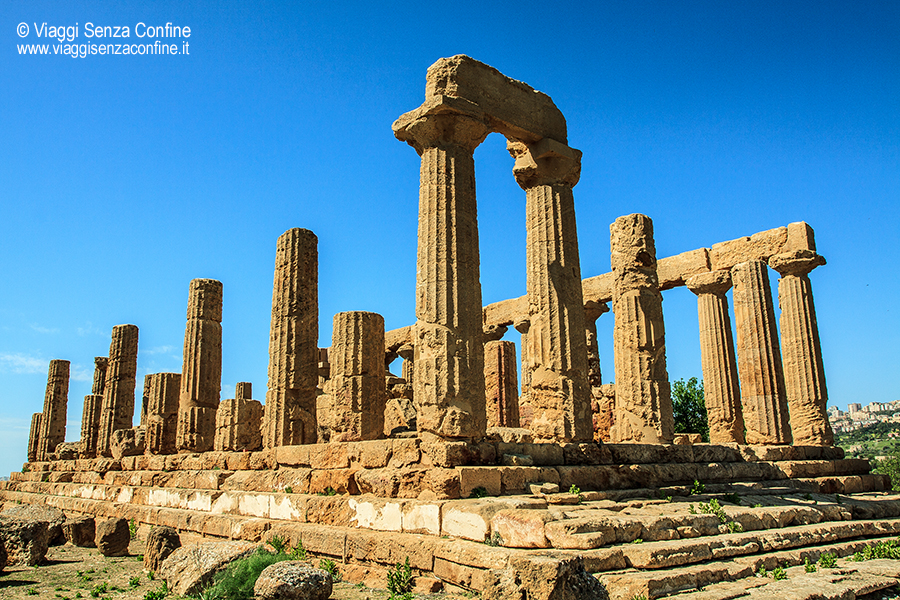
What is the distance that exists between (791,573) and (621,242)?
848cm

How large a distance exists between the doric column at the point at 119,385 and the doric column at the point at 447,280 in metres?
16.8

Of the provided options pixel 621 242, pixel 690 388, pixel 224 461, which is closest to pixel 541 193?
pixel 621 242

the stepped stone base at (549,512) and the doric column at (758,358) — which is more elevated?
the doric column at (758,358)

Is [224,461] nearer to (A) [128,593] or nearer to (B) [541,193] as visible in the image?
(A) [128,593]

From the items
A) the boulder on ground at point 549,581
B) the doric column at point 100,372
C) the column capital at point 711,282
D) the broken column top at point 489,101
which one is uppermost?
the broken column top at point 489,101

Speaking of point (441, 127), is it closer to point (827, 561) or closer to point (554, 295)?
point (554, 295)

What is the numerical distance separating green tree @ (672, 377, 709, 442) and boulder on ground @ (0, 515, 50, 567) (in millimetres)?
28003

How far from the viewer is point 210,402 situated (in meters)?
18.5

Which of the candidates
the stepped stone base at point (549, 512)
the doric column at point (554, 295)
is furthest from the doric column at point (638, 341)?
the doric column at point (554, 295)

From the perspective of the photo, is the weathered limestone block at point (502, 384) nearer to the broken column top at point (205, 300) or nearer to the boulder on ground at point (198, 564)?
the broken column top at point (205, 300)

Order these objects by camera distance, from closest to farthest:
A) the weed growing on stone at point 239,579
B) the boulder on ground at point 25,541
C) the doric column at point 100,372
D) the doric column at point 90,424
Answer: the weed growing on stone at point 239,579
the boulder on ground at point 25,541
the doric column at point 90,424
the doric column at point 100,372

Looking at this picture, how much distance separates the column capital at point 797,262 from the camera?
18.3 metres

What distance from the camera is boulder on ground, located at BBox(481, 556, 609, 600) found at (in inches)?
231

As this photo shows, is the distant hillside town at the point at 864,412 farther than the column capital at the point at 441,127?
Yes
